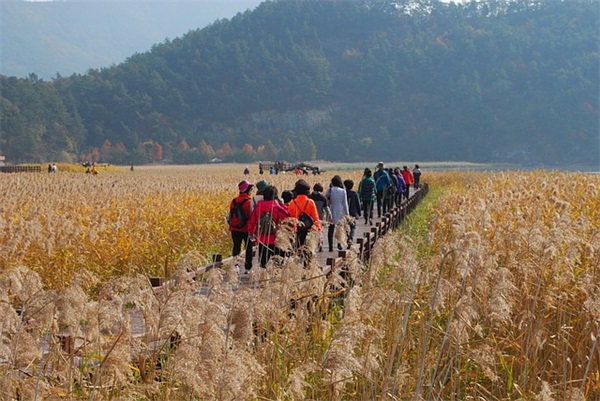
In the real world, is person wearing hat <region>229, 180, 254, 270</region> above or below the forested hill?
below

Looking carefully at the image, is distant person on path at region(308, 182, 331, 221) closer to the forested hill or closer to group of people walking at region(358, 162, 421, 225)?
group of people walking at region(358, 162, 421, 225)

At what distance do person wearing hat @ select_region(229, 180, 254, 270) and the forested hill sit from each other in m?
112

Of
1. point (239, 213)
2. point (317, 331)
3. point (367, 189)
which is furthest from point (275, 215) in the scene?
point (367, 189)

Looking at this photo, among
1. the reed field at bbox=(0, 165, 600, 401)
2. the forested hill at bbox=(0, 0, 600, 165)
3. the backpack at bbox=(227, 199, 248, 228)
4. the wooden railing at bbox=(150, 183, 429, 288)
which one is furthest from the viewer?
the forested hill at bbox=(0, 0, 600, 165)

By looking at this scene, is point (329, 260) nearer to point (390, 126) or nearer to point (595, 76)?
point (390, 126)

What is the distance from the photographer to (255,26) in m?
198

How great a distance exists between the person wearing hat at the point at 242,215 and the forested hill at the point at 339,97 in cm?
11166

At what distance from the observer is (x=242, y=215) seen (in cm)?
1023

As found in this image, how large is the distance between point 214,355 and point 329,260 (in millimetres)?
5020

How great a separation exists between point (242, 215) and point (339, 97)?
521 feet

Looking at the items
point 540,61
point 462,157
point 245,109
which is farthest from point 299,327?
point 540,61

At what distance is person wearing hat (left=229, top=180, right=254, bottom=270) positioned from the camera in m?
10.0

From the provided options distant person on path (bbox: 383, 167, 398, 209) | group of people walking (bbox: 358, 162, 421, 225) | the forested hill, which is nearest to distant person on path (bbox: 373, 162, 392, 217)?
group of people walking (bbox: 358, 162, 421, 225)

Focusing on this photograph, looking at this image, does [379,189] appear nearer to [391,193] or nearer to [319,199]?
[391,193]
